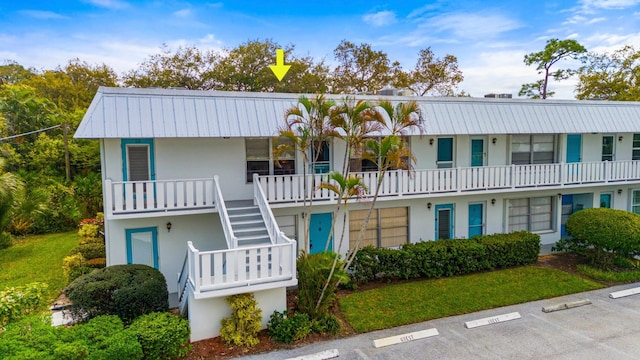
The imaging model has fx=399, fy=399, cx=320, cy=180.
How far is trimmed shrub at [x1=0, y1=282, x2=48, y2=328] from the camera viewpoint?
26.3 ft

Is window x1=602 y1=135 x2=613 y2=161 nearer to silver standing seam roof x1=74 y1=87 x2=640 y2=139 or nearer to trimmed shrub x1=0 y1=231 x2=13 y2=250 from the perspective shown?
silver standing seam roof x1=74 y1=87 x2=640 y2=139

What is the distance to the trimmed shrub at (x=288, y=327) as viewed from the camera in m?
8.66

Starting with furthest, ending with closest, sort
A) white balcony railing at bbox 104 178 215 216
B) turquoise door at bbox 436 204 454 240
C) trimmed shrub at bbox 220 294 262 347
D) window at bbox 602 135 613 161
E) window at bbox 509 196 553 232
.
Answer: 1. window at bbox 602 135 613 161
2. window at bbox 509 196 553 232
3. turquoise door at bbox 436 204 454 240
4. white balcony railing at bbox 104 178 215 216
5. trimmed shrub at bbox 220 294 262 347

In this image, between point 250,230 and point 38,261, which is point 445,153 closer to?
point 250,230

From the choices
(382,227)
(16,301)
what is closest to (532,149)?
(382,227)

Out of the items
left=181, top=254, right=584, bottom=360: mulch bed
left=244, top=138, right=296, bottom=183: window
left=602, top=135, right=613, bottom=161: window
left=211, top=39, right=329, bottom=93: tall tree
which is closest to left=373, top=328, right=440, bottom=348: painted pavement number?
left=181, top=254, right=584, bottom=360: mulch bed

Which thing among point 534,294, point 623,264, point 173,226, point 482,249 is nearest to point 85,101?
point 173,226

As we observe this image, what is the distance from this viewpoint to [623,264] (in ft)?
45.5

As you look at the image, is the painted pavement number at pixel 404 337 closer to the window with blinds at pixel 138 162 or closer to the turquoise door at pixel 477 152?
the window with blinds at pixel 138 162

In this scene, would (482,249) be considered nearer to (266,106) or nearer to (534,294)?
(534,294)

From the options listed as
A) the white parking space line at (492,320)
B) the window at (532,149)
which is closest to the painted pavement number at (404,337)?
the white parking space line at (492,320)

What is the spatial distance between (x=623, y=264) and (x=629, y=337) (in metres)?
6.06

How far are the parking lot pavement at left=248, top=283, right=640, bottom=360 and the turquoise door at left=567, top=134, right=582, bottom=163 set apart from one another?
7.56 meters

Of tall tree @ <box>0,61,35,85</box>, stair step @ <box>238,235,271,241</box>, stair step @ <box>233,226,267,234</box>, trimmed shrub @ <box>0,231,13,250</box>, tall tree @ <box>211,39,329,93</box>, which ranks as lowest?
trimmed shrub @ <box>0,231,13,250</box>
